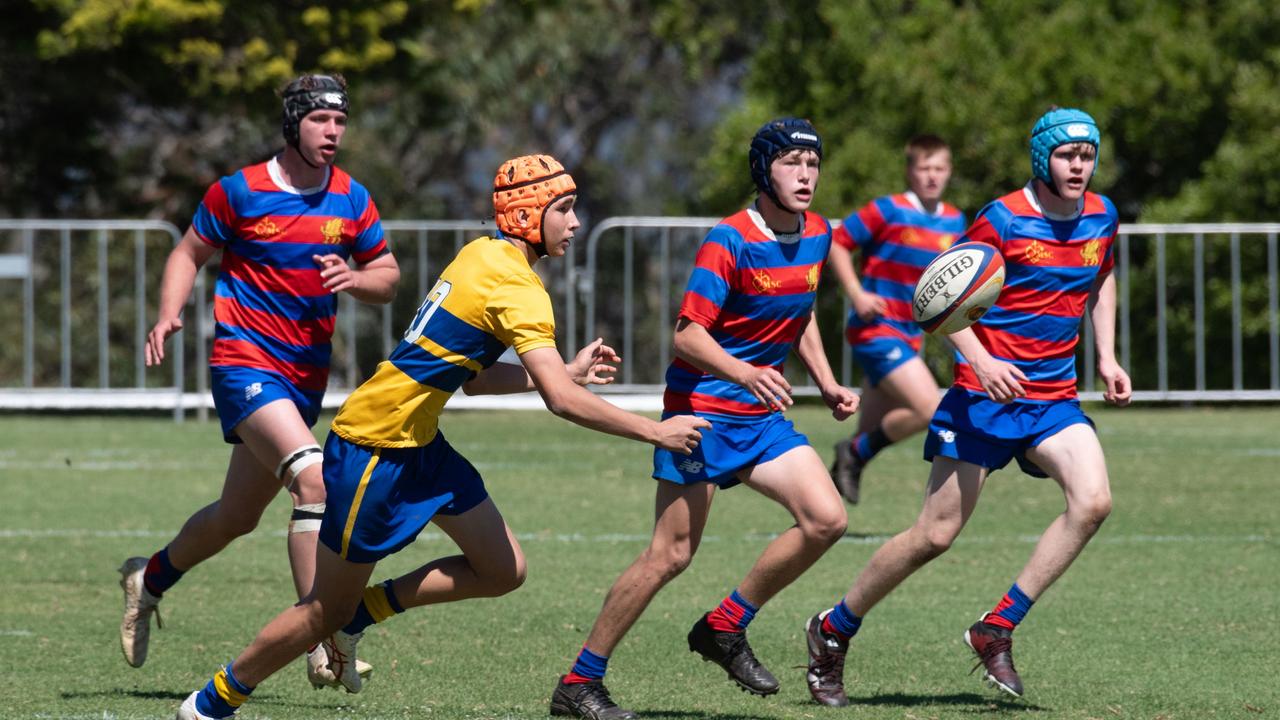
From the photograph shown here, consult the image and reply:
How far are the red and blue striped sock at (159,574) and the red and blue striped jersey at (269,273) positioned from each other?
0.79 meters

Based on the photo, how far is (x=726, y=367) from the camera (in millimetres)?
6434

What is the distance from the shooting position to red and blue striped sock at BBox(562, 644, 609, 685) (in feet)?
20.9

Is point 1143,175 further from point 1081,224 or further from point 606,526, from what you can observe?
point 1081,224

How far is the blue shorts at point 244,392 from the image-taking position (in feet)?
23.5

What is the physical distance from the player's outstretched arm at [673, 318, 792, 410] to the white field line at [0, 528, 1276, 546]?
14.6 feet

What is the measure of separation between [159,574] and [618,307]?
14.4 metres

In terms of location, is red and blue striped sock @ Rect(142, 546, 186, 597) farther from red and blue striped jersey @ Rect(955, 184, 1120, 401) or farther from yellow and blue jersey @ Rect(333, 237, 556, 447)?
red and blue striped jersey @ Rect(955, 184, 1120, 401)

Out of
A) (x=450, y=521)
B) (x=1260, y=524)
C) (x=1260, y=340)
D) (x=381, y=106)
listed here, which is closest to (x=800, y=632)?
(x=450, y=521)

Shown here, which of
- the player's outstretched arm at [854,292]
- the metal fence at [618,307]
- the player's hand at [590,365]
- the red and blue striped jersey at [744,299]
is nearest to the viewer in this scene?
the player's hand at [590,365]

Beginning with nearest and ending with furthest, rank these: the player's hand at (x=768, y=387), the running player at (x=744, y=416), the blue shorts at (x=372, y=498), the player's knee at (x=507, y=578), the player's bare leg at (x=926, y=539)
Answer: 1. the blue shorts at (x=372, y=498)
2. the player's knee at (x=507, y=578)
3. the player's hand at (x=768, y=387)
4. the running player at (x=744, y=416)
5. the player's bare leg at (x=926, y=539)

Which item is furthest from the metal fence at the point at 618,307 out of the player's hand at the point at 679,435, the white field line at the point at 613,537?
the player's hand at the point at 679,435

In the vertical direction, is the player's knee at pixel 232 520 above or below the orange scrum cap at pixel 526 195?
below

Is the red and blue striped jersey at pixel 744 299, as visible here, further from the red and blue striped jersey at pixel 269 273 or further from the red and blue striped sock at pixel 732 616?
the red and blue striped jersey at pixel 269 273

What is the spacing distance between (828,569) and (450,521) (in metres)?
4.16
